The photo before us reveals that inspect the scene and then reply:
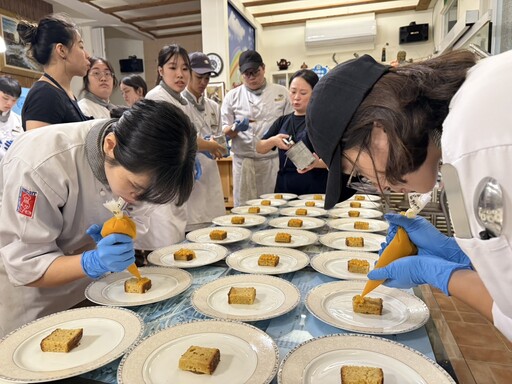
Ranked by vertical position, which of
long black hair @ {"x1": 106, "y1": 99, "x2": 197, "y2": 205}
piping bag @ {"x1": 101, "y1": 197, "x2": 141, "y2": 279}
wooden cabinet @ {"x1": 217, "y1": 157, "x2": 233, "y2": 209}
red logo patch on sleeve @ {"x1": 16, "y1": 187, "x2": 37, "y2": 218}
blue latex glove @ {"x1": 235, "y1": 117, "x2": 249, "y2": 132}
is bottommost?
wooden cabinet @ {"x1": 217, "y1": 157, "x2": 233, "y2": 209}

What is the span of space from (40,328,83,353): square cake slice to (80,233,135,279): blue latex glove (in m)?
0.28

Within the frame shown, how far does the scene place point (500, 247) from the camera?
2.03 ft

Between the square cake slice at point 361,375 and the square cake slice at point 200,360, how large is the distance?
0.29 metres

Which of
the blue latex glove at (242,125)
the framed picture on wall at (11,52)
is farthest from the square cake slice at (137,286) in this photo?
the framed picture on wall at (11,52)

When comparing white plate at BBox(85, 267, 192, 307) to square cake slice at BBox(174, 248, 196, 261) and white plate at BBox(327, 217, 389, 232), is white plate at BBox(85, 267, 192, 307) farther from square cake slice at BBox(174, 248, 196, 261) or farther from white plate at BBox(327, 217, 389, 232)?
white plate at BBox(327, 217, 389, 232)

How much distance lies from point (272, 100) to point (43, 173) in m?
3.10

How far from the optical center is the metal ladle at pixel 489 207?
0.59 metres

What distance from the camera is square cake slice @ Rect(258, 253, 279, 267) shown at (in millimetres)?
1435

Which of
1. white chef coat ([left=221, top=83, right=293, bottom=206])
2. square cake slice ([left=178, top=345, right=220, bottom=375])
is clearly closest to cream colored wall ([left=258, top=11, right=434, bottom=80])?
white chef coat ([left=221, top=83, right=293, bottom=206])

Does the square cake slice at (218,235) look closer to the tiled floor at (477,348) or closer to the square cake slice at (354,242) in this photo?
the square cake slice at (354,242)

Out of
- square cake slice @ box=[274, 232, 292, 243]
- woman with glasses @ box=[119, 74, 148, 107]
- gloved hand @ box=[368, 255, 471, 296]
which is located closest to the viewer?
gloved hand @ box=[368, 255, 471, 296]

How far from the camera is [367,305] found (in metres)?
1.04

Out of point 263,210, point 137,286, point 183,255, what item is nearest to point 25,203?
point 137,286

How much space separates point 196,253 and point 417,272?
95cm
